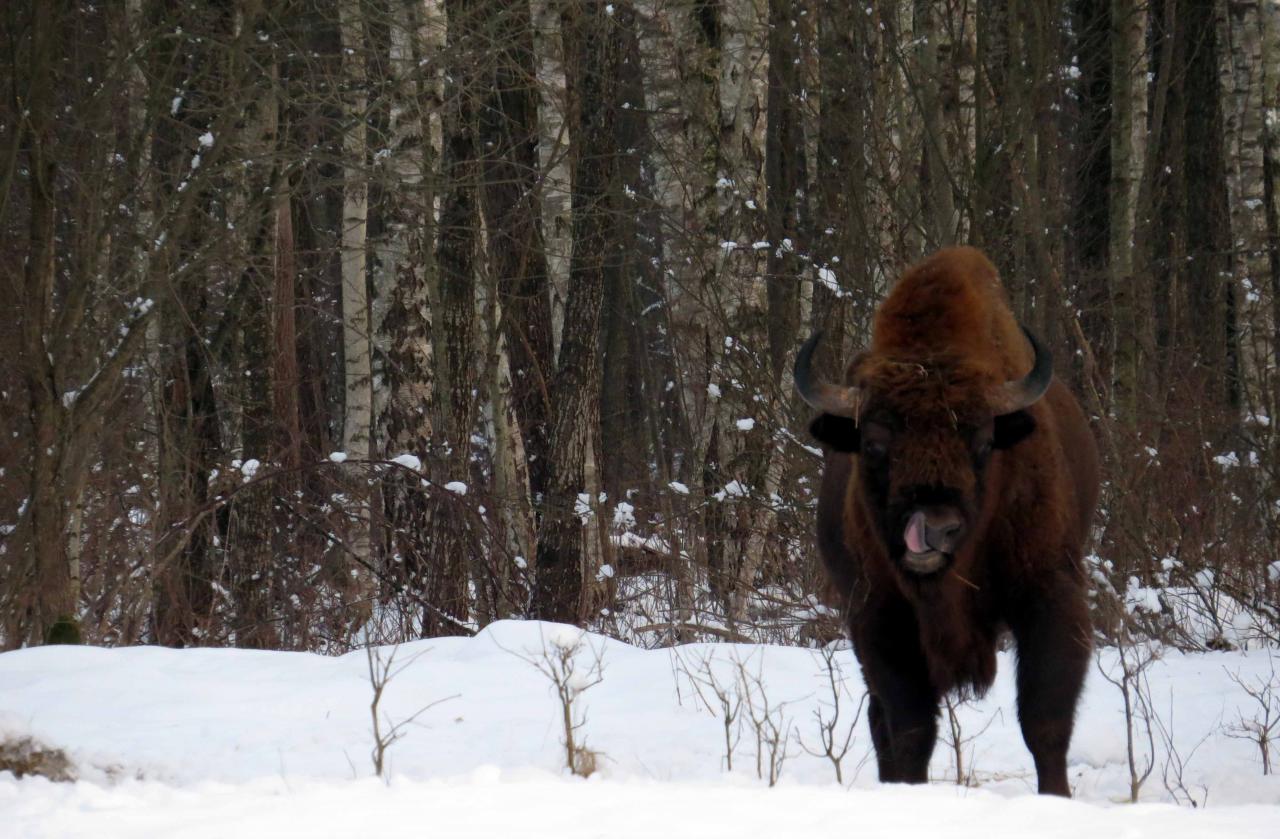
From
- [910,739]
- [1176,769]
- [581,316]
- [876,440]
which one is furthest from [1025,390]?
[581,316]

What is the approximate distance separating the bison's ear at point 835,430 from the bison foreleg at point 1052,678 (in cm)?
87

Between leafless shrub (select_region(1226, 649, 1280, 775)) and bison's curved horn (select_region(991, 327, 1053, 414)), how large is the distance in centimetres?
146

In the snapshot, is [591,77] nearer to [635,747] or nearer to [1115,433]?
[1115,433]

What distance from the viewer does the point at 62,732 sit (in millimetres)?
5652

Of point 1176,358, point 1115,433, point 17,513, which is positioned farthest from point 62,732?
point 1176,358

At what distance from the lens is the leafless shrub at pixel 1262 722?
550cm

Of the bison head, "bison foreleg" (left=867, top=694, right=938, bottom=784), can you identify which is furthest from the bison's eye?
"bison foreleg" (left=867, top=694, right=938, bottom=784)

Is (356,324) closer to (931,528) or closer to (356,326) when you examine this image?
(356,326)

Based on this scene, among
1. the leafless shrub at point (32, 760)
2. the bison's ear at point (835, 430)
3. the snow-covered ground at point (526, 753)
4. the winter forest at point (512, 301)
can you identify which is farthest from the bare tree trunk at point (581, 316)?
the leafless shrub at point (32, 760)

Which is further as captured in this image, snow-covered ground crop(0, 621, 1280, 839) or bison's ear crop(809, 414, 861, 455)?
bison's ear crop(809, 414, 861, 455)

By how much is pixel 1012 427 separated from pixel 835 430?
617 mm

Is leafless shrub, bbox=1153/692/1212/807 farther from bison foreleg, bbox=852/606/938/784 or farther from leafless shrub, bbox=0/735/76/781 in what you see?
leafless shrub, bbox=0/735/76/781

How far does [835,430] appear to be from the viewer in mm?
5211

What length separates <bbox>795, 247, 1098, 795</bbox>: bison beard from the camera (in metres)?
4.91
